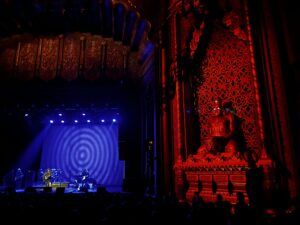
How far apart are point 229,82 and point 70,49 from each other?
30.8ft

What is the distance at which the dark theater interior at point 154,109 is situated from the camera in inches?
180

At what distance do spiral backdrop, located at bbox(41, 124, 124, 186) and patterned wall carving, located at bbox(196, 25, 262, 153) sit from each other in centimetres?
1060

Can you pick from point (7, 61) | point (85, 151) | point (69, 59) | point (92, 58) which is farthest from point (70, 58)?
point (85, 151)

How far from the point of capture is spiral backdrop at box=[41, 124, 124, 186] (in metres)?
16.5

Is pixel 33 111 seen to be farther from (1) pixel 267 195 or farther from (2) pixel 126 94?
(1) pixel 267 195

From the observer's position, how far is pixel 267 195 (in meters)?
4.68

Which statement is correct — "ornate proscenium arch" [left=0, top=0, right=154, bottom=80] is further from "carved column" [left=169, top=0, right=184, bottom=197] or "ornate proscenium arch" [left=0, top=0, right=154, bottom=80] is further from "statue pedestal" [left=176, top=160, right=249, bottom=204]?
"statue pedestal" [left=176, top=160, right=249, bottom=204]

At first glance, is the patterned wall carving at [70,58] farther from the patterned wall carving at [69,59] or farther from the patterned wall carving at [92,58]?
the patterned wall carving at [92,58]

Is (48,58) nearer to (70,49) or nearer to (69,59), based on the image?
(69,59)

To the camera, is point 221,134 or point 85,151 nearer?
point 221,134

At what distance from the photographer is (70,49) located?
43.5ft

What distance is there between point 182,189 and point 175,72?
3172 millimetres

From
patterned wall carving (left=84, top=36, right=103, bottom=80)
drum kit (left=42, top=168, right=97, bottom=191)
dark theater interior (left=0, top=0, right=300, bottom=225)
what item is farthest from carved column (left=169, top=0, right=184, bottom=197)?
drum kit (left=42, top=168, right=97, bottom=191)

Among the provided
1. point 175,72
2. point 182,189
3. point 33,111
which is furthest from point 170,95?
point 33,111
